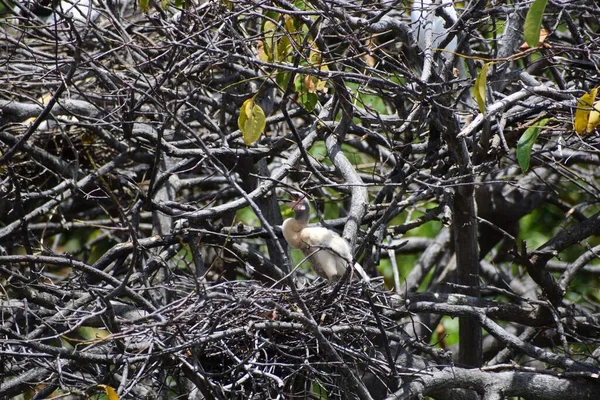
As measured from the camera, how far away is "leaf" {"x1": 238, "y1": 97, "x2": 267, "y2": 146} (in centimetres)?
389

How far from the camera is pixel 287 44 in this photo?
4.25 m

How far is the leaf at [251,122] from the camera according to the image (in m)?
3.89

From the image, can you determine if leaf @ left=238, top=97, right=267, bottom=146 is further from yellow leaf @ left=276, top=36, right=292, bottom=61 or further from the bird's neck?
the bird's neck

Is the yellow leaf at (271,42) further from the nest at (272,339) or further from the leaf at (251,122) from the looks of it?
the nest at (272,339)

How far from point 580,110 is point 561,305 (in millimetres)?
1716

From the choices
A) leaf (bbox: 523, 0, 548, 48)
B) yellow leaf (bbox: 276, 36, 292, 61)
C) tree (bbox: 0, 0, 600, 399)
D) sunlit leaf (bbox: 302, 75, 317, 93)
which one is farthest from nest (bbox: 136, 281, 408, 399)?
leaf (bbox: 523, 0, 548, 48)

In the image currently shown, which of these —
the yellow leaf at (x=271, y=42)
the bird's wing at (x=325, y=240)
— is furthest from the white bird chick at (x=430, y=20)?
the bird's wing at (x=325, y=240)

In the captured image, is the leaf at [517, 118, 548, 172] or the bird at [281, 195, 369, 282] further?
the bird at [281, 195, 369, 282]

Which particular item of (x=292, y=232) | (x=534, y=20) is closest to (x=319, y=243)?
(x=292, y=232)

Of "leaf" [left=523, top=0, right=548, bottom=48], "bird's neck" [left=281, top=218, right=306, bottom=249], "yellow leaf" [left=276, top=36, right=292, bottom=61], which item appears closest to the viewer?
"leaf" [left=523, top=0, right=548, bottom=48]

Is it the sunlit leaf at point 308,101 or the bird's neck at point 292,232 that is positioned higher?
the sunlit leaf at point 308,101

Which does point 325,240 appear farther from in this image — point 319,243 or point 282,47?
point 282,47

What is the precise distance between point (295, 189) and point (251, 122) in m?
0.40

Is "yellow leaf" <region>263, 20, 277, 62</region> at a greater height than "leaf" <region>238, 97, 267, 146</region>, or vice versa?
"yellow leaf" <region>263, 20, 277, 62</region>
